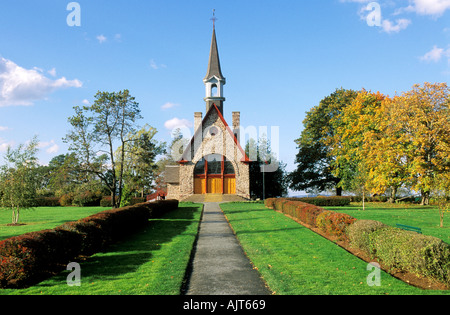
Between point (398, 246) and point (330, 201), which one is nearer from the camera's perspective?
point (398, 246)

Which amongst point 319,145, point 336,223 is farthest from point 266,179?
point 336,223

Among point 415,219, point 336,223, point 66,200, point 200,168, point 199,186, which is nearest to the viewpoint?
point 336,223

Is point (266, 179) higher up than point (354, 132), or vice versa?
point (354, 132)

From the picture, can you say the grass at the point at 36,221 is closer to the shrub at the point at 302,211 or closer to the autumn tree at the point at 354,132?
the shrub at the point at 302,211

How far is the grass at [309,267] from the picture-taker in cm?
673

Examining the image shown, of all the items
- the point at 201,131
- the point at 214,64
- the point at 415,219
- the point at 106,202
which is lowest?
the point at 106,202

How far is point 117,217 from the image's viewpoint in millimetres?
13320

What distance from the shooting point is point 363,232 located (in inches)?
396

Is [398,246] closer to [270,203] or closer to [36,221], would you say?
[270,203]

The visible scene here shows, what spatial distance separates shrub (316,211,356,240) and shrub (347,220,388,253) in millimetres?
1112

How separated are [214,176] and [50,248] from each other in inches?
1204

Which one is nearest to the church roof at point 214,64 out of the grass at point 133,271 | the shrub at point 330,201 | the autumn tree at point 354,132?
the autumn tree at point 354,132

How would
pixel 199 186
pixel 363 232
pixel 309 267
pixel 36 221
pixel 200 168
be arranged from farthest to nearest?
pixel 200 168 → pixel 199 186 → pixel 36 221 → pixel 363 232 → pixel 309 267
